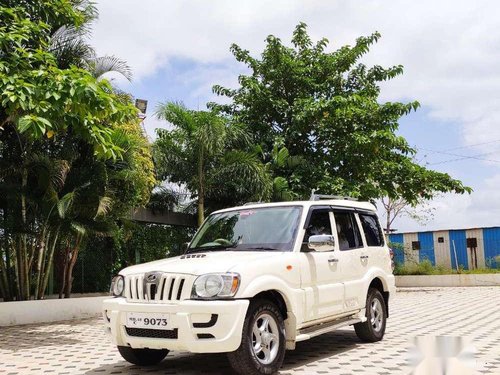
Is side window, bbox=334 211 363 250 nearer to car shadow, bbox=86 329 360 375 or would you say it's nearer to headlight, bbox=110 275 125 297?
car shadow, bbox=86 329 360 375

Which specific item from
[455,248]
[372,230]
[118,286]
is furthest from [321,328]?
[455,248]

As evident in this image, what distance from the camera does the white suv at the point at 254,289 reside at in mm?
5387

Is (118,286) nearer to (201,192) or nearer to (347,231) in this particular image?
(347,231)

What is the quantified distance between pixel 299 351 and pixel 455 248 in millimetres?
20231

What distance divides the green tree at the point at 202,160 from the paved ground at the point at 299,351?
571 cm

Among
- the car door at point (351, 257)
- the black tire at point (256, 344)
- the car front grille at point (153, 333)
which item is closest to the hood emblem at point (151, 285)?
the car front grille at point (153, 333)

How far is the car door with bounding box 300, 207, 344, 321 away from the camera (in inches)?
252

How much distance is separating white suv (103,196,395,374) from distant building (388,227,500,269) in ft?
61.1

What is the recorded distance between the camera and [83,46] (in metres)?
13.4

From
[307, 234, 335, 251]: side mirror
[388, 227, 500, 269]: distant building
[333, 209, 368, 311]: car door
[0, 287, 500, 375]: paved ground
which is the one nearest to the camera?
[307, 234, 335, 251]: side mirror

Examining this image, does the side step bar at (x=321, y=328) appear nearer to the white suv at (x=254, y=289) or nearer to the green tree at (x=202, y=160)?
the white suv at (x=254, y=289)

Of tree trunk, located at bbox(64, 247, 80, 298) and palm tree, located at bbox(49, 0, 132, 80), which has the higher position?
palm tree, located at bbox(49, 0, 132, 80)

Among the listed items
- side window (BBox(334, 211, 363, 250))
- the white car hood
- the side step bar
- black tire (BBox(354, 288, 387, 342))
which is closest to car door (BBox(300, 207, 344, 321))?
the side step bar

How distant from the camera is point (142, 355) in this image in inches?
256
